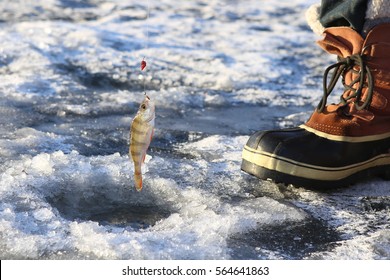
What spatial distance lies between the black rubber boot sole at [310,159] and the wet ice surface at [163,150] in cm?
5

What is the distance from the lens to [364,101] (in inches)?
99.7

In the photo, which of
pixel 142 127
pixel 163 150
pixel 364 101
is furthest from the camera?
pixel 163 150

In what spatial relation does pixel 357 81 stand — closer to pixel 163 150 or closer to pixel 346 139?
pixel 346 139

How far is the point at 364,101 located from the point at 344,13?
349mm

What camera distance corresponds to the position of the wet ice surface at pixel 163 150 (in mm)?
1966

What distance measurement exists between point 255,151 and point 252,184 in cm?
12

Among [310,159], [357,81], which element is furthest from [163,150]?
[357,81]

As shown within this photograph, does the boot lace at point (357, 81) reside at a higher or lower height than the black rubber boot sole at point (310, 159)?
higher

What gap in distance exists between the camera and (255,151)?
8.11 ft

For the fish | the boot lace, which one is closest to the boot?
the boot lace

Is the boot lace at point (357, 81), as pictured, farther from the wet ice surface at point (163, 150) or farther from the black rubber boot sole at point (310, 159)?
the wet ice surface at point (163, 150)

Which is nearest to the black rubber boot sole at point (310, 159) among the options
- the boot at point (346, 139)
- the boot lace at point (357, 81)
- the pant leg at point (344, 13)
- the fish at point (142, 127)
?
the boot at point (346, 139)
